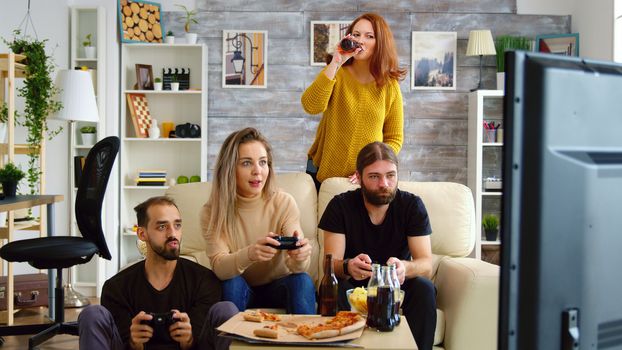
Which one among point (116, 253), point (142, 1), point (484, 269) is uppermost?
point (142, 1)

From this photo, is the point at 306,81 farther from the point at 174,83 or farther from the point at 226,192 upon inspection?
the point at 226,192

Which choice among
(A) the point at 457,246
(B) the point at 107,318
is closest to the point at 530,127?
(B) the point at 107,318

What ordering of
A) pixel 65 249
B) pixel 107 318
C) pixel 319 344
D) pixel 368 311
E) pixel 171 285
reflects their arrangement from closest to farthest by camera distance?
pixel 319 344, pixel 368 311, pixel 107 318, pixel 171 285, pixel 65 249

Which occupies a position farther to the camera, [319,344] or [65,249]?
[65,249]

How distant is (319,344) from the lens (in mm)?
1818

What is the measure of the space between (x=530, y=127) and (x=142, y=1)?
17.5 feet

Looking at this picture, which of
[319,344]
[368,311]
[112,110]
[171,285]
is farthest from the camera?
[112,110]

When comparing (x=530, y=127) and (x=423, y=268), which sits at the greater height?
(x=530, y=127)

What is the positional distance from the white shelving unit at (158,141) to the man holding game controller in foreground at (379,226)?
299 cm

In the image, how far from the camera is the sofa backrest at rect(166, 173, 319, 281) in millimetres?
3115

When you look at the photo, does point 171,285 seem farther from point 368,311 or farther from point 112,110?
point 112,110

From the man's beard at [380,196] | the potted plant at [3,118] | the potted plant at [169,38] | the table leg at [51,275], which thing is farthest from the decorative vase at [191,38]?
the man's beard at [380,196]

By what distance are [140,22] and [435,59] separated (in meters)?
2.33

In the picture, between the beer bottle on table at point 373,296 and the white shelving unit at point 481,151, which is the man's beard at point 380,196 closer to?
the beer bottle on table at point 373,296
